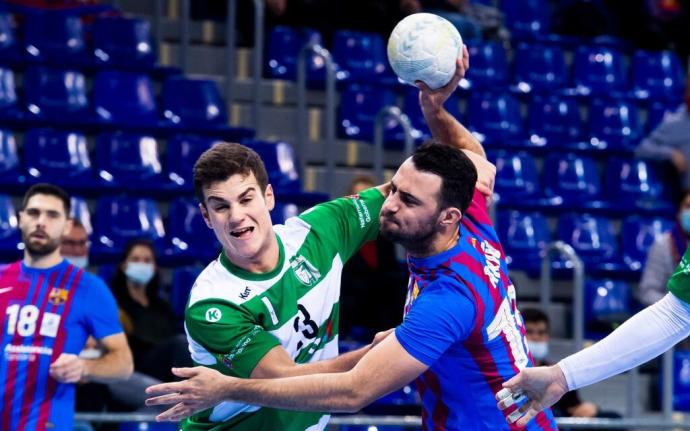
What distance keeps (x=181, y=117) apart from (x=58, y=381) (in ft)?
12.7

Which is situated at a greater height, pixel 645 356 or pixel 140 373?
pixel 645 356

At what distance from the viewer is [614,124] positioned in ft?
37.9

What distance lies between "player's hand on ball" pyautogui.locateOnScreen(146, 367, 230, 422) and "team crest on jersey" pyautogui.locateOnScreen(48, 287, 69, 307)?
8.42 ft

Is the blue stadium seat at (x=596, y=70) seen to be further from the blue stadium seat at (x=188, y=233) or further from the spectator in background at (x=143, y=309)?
the spectator in background at (x=143, y=309)

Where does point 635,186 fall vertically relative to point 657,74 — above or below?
below

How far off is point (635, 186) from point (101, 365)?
6.01 m

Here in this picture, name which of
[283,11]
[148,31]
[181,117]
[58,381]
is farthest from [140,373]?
[283,11]

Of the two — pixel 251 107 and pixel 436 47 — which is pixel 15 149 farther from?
pixel 436 47

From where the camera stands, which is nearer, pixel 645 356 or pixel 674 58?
pixel 645 356

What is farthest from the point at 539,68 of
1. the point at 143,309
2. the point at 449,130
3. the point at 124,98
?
the point at 449,130

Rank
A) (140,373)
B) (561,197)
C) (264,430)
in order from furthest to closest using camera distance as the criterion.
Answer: (561,197) → (140,373) → (264,430)

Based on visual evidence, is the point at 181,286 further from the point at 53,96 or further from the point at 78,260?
the point at 53,96

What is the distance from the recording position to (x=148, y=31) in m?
10.1

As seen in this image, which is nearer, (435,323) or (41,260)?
(435,323)
